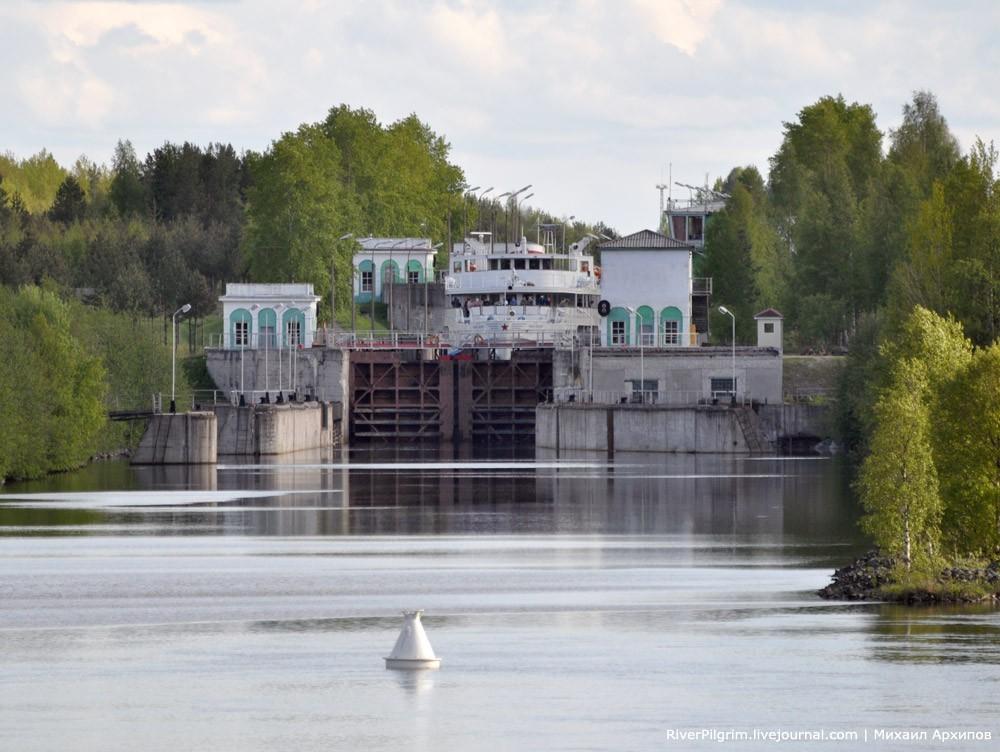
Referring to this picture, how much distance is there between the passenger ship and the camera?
4402 inches

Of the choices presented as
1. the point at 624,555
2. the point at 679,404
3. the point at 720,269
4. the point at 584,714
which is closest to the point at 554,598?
the point at 624,555

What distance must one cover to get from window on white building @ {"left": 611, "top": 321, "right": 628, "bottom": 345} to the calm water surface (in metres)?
41.8

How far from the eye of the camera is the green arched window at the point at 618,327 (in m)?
104

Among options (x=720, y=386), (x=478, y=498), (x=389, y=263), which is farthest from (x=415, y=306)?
(x=478, y=498)

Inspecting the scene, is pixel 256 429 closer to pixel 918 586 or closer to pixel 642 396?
pixel 642 396

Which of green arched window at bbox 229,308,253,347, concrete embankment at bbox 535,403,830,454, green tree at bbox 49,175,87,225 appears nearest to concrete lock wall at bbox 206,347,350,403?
green arched window at bbox 229,308,253,347

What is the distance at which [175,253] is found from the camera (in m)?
138

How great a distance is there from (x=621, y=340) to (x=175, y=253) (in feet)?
144

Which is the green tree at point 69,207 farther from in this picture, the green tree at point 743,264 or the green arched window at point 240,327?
the green tree at point 743,264

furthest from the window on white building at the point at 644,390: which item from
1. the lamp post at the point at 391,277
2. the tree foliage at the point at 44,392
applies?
the lamp post at the point at 391,277

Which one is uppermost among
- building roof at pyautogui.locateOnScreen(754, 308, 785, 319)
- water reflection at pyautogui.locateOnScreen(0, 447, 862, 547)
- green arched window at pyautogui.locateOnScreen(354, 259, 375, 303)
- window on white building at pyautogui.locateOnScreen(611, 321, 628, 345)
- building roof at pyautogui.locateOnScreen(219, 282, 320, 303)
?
green arched window at pyautogui.locateOnScreen(354, 259, 375, 303)

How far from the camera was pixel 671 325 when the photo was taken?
103562mm

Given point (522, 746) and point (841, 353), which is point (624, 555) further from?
point (841, 353)

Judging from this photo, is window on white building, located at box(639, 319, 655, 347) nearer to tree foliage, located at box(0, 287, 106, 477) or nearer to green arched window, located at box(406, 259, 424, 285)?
green arched window, located at box(406, 259, 424, 285)
